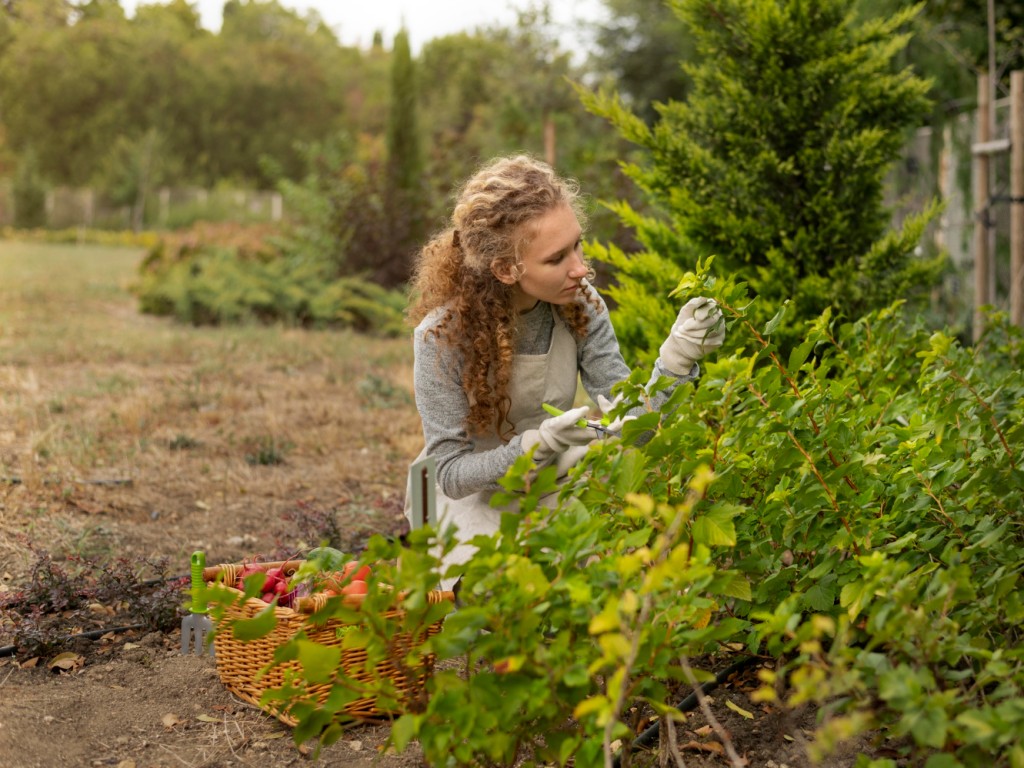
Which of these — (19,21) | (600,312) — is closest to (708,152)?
(600,312)

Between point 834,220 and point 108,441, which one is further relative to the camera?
point 108,441

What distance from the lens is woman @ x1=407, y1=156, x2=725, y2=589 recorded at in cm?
278

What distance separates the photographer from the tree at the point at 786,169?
162 inches

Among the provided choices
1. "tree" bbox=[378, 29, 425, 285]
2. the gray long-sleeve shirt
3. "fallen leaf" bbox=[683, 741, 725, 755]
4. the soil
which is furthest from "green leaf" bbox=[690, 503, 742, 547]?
"tree" bbox=[378, 29, 425, 285]

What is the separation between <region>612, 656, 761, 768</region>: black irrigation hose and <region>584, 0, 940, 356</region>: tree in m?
1.65

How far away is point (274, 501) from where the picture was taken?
4.47 m

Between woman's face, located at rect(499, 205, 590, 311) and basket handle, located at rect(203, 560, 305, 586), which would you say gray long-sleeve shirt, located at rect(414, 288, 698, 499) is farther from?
basket handle, located at rect(203, 560, 305, 586)

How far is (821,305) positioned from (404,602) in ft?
9.52

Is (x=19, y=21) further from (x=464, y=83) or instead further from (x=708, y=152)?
(x=708, y=152)

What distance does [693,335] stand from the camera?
2572 millimetres

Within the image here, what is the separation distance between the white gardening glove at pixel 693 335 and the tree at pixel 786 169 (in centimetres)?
135

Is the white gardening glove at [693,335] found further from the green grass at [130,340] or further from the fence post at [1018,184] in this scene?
the green grass at [130,340]

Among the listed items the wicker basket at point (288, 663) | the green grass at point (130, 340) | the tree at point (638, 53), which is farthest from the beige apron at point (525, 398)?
the tree at point (638, 53)

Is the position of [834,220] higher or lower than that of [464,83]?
lower
